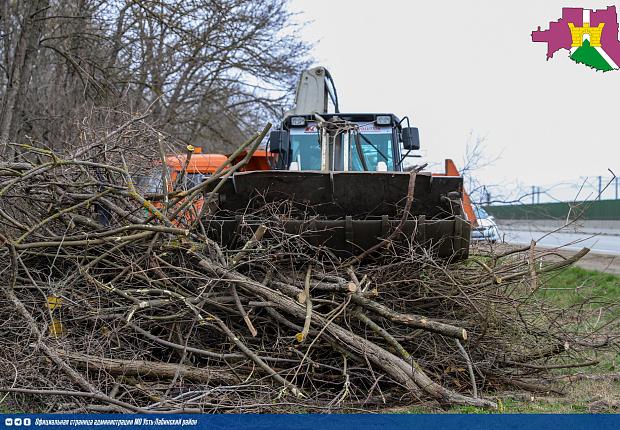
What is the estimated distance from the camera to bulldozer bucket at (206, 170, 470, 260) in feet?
20.0

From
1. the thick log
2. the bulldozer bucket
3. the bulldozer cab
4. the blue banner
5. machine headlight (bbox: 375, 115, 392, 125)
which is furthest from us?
machine headlight (bbox: 375, 115, 392, 125)

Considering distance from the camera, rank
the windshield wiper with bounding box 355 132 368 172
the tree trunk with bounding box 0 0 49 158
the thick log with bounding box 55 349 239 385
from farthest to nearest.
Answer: the tree trunk with bounding box 0 0 49 158 < the windshield wiper with bounding box 355 132 368 172 < the thick log with bounding box 55 349 239 385

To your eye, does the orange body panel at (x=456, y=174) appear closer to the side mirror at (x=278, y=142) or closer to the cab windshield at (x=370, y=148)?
the cab windshield at (x=370, y=148)

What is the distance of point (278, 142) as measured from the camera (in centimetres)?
778

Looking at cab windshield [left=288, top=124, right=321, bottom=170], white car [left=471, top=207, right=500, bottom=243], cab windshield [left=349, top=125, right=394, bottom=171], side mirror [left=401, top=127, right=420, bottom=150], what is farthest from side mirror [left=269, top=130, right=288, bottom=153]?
white car [left=471, top=207, right=500, bottom=243]

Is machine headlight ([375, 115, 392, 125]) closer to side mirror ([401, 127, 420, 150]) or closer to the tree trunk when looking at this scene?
side mirror ([401, 127, 420, 150])

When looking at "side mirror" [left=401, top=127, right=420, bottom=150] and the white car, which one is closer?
the white car

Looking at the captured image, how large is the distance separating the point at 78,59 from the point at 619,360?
1079cm

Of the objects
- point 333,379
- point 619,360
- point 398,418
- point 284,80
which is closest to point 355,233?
point 333,379

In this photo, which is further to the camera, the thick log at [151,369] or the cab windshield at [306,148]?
the cab windshield at [306,148]

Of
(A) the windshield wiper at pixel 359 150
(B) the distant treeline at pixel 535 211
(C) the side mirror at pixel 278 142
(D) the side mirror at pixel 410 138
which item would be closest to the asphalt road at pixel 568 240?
(B) the distant treeline at pixel 535 211

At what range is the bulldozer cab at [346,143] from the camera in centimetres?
769

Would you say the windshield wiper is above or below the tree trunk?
below

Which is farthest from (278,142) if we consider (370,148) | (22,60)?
(22,60)
